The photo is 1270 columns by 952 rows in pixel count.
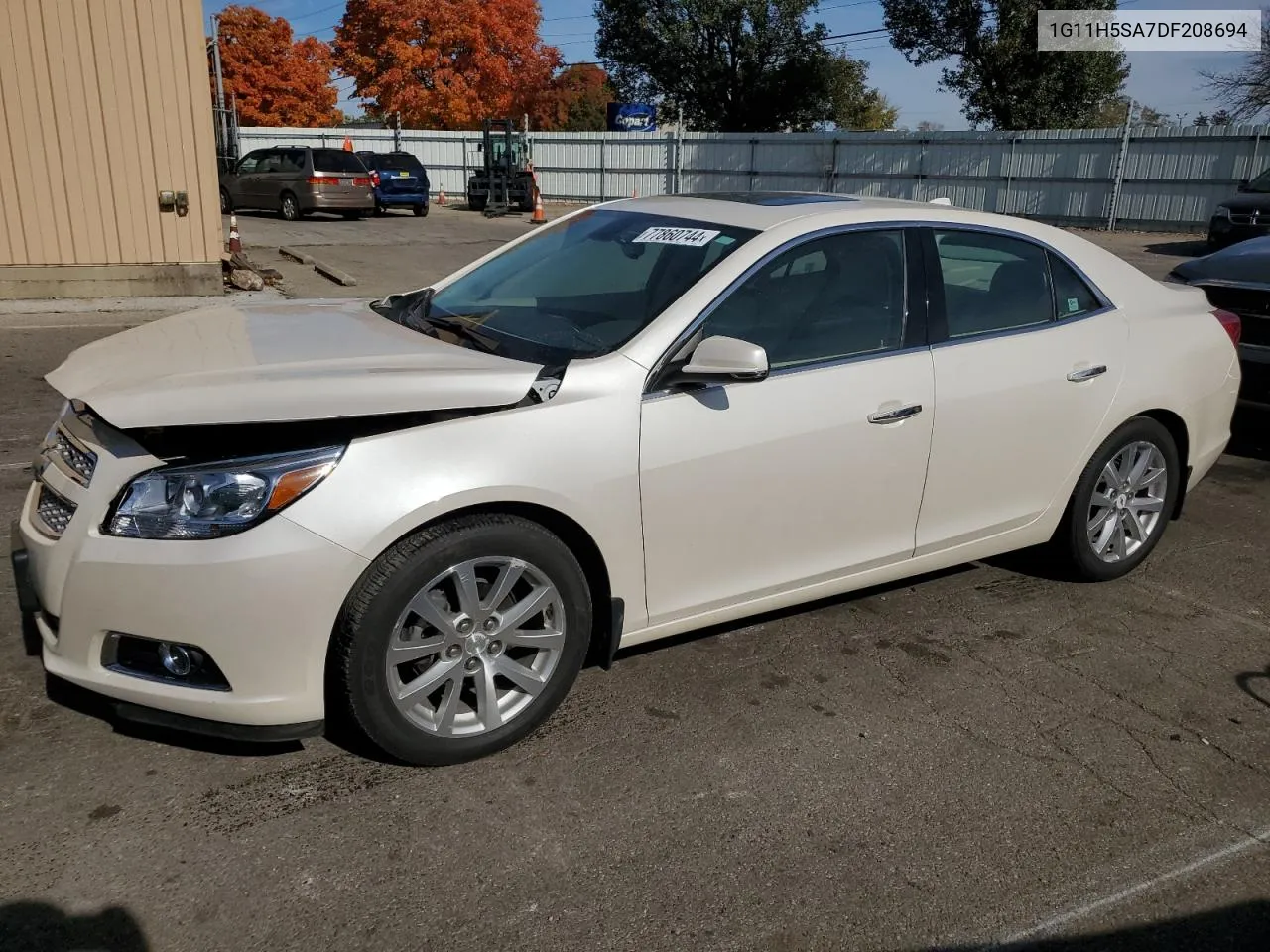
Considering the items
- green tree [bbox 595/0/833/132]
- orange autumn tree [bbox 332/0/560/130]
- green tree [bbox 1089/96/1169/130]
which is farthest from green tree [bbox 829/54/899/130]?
orange autumn tree [bbox 332/0/560/130]

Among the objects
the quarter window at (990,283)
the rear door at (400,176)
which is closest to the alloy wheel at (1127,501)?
the quarter window at (990,283)

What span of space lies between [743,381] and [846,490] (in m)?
0.58

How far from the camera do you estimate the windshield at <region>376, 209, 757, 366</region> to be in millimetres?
3561

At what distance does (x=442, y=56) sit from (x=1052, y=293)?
50591 millimetres

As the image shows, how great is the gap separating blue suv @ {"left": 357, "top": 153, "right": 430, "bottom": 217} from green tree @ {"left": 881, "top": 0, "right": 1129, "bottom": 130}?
61.0 ft

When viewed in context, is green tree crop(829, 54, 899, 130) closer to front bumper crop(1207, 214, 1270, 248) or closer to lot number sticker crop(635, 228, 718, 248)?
front bumper crop(1207, 214, 1270, 248)

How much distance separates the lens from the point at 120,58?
35.4ft

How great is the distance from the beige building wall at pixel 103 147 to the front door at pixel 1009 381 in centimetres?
973

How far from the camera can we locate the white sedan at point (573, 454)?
2.77m

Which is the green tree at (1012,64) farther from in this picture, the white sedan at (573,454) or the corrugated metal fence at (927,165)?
the white sedan at (573,454)

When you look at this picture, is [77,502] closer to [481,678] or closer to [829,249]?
[481,678]

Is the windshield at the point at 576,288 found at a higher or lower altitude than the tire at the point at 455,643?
higher

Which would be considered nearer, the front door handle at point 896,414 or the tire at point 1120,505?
the front door handle at point 896,414


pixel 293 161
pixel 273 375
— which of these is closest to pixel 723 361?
pixel 273 375
